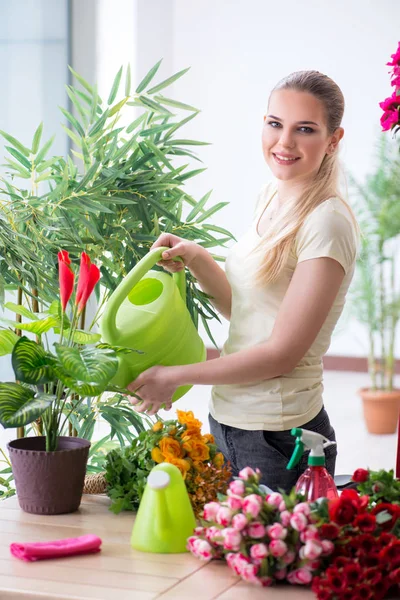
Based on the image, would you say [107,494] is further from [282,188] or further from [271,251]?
[282,188]

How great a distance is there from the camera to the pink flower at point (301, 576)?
1.21 metres

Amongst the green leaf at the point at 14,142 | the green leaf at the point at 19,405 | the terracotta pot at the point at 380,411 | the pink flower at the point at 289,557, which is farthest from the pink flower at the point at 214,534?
the terracotta pot at the point at 380,411

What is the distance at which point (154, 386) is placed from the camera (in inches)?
66.0

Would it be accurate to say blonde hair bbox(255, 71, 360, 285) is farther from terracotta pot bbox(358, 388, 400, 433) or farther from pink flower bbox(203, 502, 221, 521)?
terracotta pot bbox(358, 388, 400, 433)

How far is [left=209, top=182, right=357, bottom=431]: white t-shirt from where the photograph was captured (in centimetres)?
180

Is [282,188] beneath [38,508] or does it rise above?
above

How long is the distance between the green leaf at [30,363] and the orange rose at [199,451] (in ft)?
0.92

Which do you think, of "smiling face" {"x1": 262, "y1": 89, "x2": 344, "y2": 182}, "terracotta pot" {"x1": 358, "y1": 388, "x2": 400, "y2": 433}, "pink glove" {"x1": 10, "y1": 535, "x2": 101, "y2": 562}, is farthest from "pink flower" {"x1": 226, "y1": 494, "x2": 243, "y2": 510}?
"terracotta pot" {"x1": 358, "y1": 388, "x2": 400, "y2": 433}

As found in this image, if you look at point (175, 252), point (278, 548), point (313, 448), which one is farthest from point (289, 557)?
point (175, 252)

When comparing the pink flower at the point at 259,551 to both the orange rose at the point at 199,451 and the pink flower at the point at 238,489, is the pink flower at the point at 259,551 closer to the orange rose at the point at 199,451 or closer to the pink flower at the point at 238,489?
the pink flower at the point at 238,489

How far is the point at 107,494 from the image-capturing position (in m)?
1.63

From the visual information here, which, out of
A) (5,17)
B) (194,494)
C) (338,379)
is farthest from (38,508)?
(338,379)

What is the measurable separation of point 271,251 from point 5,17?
3360 mm

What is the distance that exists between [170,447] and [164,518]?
0.61ft
